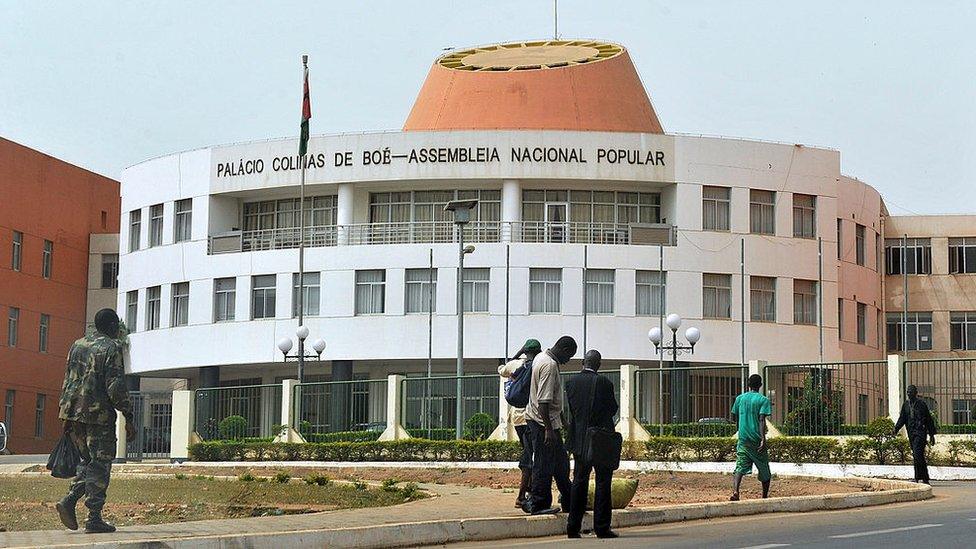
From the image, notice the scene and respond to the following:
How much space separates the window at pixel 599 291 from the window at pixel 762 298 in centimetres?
525

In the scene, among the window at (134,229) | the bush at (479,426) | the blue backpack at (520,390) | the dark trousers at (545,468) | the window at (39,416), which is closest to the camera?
the dark trousers at (545,468)

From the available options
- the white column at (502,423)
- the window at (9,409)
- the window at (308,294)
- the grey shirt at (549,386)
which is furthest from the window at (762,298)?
the grey shirt at (549,386)

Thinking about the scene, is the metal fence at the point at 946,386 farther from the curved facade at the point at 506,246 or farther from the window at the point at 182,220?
the window at the point at 182,220

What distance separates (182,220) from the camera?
58.3 m

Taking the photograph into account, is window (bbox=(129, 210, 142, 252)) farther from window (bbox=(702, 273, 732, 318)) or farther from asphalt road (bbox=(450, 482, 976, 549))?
asphalt road (bbox=(450, 482, 976, 549))

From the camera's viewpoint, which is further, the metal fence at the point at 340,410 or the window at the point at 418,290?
the window at the point at 418,290

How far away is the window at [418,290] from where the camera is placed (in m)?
53.3

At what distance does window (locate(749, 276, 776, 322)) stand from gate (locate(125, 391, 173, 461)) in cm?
2073

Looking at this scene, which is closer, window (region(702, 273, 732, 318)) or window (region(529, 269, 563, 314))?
window (region(529, 269, 563, 314))

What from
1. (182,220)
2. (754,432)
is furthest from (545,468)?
(182,220)

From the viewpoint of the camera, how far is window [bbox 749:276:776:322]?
55.0m

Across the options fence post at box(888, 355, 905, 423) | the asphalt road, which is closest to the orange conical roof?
fence post at box(888, 355, 905, 423)

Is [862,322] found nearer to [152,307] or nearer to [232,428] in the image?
[152,307]

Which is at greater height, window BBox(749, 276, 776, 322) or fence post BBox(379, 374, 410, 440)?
window BBox(749, 276, 776, 322)
